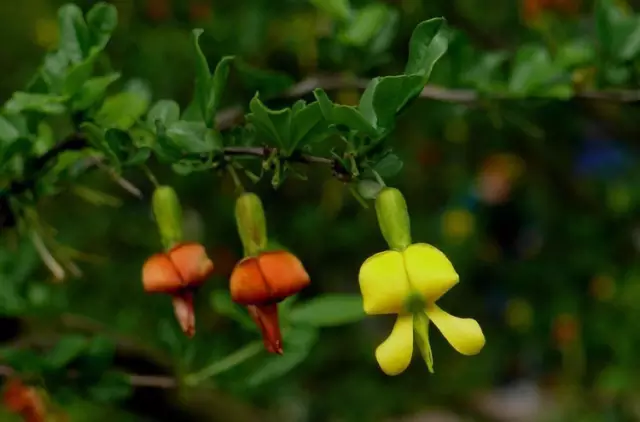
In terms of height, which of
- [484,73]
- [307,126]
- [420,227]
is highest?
[307,126]

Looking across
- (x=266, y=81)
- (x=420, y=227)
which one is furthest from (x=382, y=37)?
(x=420, y=227)

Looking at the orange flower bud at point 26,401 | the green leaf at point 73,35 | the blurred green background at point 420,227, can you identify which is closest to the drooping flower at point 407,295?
the green leaf at point 73,35

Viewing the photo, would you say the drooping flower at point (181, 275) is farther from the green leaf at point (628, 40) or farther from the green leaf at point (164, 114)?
the green leaf at point (628, 40)

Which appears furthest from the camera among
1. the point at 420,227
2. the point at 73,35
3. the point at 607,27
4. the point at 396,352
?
the point at 420,227

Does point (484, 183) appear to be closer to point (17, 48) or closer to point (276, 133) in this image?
point (17, 48)

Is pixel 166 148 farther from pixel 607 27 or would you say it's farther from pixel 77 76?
pixel 607 27

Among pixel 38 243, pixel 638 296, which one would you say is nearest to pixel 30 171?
pixel 38 243

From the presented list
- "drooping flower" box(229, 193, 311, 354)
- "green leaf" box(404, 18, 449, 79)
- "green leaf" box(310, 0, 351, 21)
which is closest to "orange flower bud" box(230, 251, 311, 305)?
"drooping flower" box(229, 193, 311, 354)

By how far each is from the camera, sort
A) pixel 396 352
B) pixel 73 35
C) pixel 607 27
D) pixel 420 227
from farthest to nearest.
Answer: pixel 420 227
pixel 607 27
pixel 73 35
pixel 396 352
